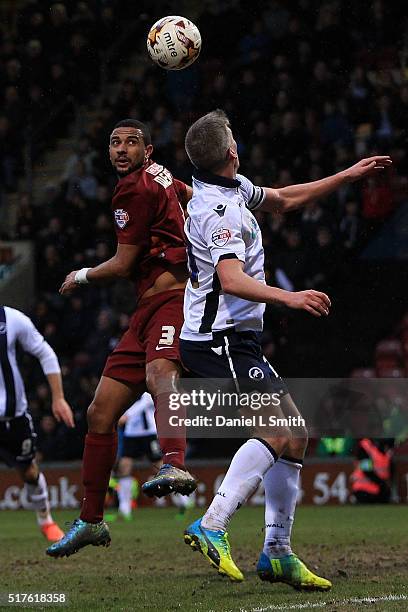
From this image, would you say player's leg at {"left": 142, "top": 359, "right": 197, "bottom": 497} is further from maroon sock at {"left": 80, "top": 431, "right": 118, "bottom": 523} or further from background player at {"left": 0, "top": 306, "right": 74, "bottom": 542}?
background player at {"left": 0, "top": 306, "right": 74, "bottom": 542}

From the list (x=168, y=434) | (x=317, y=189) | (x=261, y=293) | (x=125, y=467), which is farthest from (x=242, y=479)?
(x=125, y=467)

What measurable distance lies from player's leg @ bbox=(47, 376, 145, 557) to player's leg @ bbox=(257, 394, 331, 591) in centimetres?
90

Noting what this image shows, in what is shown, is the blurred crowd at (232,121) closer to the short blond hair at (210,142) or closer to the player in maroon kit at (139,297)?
the player in maroon kit at (139,297)

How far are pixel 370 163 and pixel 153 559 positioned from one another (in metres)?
3.19

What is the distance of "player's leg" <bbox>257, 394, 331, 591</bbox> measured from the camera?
613 cm

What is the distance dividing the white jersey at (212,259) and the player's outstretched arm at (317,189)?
0.52 metres

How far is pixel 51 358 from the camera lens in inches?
355

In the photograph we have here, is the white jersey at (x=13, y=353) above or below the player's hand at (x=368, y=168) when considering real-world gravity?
below

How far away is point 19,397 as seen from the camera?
944 cm

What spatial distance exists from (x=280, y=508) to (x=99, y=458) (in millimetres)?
1089

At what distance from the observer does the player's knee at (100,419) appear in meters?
6.62

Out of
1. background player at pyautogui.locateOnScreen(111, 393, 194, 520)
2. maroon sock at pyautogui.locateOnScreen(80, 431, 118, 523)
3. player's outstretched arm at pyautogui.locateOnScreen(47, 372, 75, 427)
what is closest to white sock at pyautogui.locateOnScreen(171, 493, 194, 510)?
background player at pyautogui.locateOnScreen(111, 393, 194, 520)

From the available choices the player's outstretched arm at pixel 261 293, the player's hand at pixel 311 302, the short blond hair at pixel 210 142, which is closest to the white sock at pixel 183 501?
the short blond hair at pixel 210 142

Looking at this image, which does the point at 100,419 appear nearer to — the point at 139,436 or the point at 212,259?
the point at 212,259
